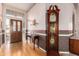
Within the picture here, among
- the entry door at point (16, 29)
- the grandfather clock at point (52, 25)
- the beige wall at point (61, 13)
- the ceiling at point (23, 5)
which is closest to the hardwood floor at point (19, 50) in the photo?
the entry door at point (16, 29)

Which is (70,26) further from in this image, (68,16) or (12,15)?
(12,15)

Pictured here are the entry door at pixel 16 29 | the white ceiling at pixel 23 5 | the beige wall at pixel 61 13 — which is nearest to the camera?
the white ceiling at pixel 23 5

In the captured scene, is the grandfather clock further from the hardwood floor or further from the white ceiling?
the white ceiling

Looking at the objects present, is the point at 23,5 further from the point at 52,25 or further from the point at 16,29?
the point at 52,25

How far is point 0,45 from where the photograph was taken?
454 centimetres

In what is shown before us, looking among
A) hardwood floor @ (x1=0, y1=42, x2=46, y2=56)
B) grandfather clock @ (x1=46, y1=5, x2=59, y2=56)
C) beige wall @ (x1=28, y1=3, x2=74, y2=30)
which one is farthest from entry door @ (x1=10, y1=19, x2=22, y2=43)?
grandfather clock @ (x1=46, y1=5, x2=59, y2=56)

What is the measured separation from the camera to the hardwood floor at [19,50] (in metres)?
4.49

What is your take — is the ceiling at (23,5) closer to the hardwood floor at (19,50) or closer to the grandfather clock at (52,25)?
the grandfather clock at (52,25)

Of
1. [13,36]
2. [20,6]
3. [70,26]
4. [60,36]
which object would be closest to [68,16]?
[70,26]

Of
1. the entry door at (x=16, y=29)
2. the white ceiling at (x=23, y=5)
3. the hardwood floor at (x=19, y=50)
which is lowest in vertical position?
the hardwood floor at (x=19, y=50)

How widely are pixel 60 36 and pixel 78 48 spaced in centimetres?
71

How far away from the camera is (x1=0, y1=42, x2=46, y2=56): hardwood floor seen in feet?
14.7

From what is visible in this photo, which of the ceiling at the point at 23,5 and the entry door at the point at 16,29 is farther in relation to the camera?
the entry door at the point at 16,29

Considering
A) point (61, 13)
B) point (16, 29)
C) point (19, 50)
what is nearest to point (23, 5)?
point (16, 29)
